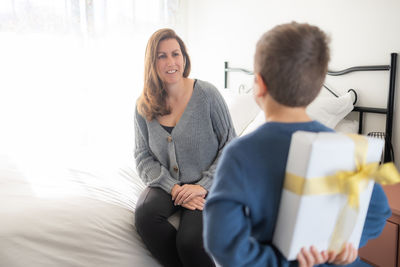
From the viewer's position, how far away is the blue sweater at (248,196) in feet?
2.05

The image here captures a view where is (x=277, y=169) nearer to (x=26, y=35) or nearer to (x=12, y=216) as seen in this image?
(x=12, y=216)

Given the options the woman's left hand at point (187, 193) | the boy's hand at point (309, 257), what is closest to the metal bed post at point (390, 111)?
the woman's left hand at point (187, 193)

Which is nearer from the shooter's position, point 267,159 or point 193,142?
point 267,159

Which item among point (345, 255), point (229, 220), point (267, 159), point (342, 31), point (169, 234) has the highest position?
point (342, 31)

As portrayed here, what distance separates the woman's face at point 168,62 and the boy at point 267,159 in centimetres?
86

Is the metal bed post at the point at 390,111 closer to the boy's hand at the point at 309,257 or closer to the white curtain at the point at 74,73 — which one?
the boy's hand at the point at 309,257

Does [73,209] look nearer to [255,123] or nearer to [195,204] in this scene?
[195,204]

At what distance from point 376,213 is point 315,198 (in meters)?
0.29

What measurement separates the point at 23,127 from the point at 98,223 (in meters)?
1.65

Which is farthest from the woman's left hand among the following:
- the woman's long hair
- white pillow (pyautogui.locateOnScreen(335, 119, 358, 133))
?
white pillow (pyautogui.locateOnScreen(335, 119, 358, 133))

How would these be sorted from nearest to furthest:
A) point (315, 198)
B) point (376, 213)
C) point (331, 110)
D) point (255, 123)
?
point (315, 198) → point (376, 213) → point (331, 110) → point (255, 123)

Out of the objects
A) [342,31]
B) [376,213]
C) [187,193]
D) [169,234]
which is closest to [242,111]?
[342,31]

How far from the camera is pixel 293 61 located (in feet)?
2.07

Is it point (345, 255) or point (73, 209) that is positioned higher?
point (345, 255)
